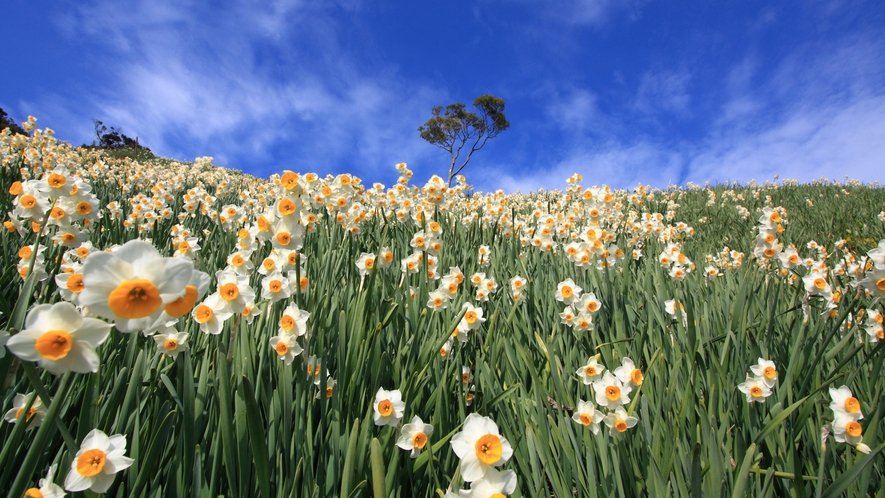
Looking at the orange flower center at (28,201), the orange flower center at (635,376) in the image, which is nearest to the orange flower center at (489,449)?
the orange flower center at (635,376)

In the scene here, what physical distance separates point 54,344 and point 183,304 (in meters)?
0.24

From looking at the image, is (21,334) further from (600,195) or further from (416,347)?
(600,195)

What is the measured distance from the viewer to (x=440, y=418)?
1.64 metres

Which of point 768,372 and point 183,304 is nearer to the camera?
point 183,304

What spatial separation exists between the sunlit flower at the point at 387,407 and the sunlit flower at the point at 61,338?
2.80 ft

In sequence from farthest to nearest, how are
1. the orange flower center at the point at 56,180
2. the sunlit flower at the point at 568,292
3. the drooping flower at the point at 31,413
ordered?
the sunlit flower at the point at 568,292
the orange flower center at the point at 56,180
the drooping flower at the point at 31,413

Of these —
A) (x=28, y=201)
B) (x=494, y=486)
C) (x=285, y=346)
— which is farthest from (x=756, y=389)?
(x=28, y=201)

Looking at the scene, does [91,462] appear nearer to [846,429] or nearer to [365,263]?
[365,263]

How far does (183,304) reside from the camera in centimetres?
78

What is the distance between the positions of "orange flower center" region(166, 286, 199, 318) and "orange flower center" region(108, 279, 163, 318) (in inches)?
1.1

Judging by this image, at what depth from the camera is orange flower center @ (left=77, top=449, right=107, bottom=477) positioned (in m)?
1.06

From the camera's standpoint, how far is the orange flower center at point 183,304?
2.49 ft

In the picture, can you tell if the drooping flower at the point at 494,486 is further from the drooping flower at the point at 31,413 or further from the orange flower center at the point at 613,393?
the drooping flower at the point at 31,413

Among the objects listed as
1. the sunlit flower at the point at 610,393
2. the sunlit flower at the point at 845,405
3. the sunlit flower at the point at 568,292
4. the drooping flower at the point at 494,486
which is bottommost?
the drooping flower at the point at 494,486
